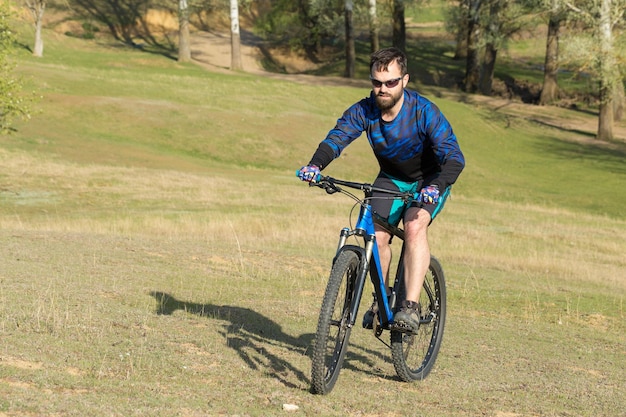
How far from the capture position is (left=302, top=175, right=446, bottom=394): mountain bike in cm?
664

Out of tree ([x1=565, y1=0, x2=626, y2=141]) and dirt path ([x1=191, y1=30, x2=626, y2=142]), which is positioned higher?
tree ([x1=565, y1=0, x2=626, y2=141])

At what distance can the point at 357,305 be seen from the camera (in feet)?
23.0

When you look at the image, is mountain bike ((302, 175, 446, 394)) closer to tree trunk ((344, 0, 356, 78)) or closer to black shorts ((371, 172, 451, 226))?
black shorts ((371, 172, 451, 226))

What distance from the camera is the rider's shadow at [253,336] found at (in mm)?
7484

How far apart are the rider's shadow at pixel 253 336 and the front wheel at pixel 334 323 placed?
1.06 ft

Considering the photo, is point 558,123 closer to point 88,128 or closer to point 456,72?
Result: point 456,72

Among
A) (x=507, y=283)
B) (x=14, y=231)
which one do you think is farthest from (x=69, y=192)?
(x=507, y=283)

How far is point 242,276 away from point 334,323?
643cm

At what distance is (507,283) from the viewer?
15.6 metres

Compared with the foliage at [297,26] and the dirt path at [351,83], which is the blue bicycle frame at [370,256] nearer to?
the dirt path at [351,83]

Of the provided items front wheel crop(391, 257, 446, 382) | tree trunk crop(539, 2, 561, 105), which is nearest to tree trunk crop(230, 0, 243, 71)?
tree trunk crop(539, 2, 561, 105)

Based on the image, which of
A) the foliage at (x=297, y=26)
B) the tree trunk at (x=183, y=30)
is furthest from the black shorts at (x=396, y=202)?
the foliage at (x=297, y=26)

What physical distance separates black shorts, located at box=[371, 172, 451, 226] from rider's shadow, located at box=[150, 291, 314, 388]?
1.41m

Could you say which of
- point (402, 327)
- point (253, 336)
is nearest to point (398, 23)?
point (253, 336)
